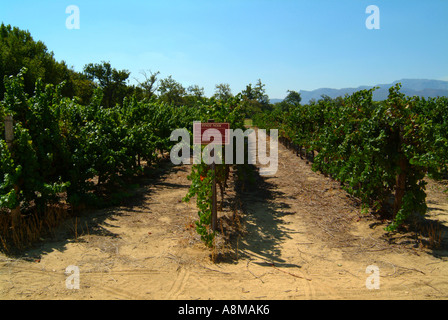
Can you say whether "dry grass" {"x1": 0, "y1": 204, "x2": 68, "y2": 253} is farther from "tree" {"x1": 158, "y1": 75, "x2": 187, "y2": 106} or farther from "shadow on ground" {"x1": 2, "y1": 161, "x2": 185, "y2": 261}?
"tree" {"x1": 158, "y1": 75, "x2": 187, "y2": 106}

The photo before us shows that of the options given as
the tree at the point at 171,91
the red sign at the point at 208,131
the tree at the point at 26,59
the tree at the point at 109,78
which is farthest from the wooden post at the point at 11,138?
the tree at the point at 171,91

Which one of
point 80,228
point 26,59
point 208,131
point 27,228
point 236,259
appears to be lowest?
point 236,259

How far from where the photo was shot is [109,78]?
146 ft

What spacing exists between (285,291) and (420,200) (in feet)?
11.0

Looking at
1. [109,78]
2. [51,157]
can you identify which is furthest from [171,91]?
[51,157]

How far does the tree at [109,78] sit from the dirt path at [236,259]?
40128mm

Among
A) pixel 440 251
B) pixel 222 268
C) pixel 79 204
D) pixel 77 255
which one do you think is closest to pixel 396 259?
pixel 440 251

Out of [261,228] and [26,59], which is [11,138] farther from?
[26,59]

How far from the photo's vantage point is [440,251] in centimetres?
502

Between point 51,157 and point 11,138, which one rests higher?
point 11,138

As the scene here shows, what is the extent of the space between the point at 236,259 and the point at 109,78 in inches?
1783

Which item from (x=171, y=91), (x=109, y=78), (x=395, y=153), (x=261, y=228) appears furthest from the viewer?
(x=171, y=91)

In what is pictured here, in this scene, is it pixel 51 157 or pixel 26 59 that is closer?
pixel 51 157

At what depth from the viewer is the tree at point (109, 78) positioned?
1716 inches
